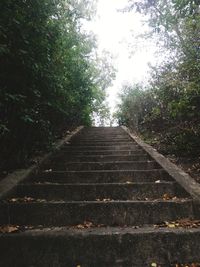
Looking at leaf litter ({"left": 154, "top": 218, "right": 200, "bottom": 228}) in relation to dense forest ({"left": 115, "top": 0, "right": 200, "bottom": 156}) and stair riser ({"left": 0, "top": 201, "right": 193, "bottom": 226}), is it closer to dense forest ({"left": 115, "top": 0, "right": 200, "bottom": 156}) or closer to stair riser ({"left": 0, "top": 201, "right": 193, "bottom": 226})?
stair riser ({"left": 0, "top": 201, "right": 193, "bottom": 226})

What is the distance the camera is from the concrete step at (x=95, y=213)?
347cm

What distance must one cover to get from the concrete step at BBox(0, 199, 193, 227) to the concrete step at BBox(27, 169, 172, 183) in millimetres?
1260

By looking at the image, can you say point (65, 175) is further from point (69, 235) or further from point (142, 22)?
point (142, 22)

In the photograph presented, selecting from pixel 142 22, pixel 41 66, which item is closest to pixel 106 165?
pixel 41 66

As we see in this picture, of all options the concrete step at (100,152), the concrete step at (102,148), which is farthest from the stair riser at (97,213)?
the concrete step at (102,148)

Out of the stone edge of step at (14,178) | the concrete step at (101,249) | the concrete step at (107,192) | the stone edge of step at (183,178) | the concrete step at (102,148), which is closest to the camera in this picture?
the concrete step at (101,249)

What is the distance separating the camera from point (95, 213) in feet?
11.5

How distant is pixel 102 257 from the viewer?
285 cm

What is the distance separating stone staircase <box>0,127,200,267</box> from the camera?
285cm

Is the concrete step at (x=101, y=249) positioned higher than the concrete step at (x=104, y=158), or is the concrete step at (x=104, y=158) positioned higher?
the concrete step at (x=104, y=158)

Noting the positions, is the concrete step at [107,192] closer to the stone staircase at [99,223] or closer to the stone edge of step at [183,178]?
the stone staircase at [99,223]

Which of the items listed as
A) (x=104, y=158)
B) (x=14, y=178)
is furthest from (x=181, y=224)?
(x=104, y=158)

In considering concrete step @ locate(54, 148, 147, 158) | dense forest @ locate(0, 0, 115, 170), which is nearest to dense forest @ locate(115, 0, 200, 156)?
concrete step @ locate(54, 148, 147, 158)

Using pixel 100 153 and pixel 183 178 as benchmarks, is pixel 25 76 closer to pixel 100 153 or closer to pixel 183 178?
pixel 183 178
